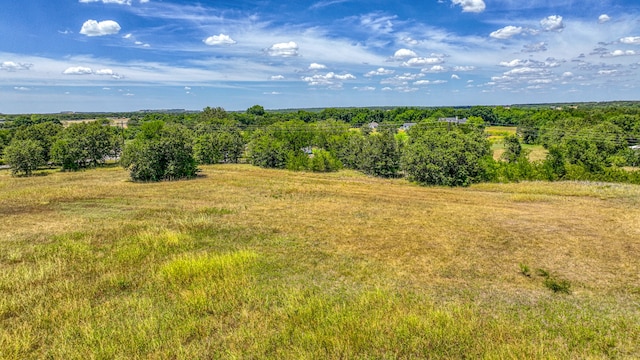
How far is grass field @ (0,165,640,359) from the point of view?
7.80 metres

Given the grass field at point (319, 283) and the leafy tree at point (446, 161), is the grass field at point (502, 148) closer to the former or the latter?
the leafy tree at point (446, 161)

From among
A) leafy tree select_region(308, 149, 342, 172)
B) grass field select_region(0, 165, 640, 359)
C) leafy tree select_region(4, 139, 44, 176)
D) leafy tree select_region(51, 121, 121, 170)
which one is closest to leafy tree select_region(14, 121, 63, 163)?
leafy tree select_region(51, 121, 121, 170)

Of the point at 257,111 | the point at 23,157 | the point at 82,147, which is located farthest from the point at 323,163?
the point at 257,111

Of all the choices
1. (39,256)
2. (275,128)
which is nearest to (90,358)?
(39,256)

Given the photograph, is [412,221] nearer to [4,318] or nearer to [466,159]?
[4,318]

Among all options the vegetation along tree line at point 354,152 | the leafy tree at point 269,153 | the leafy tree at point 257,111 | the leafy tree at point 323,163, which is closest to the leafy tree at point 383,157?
the vegetation along tree line at point 354,152

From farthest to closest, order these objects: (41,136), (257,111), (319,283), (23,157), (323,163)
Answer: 1. (257,111)
2. (41,136)
3. (323,163)
4. (23,157)
5. (319,283)

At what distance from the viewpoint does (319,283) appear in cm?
1130

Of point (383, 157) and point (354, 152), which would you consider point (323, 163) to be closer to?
point (354, 152)

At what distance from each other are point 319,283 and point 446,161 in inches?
1333

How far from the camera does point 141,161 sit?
39656 millimetres

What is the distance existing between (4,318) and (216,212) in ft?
46.2

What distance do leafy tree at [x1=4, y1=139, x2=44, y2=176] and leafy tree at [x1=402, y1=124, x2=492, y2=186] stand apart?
52921 mm

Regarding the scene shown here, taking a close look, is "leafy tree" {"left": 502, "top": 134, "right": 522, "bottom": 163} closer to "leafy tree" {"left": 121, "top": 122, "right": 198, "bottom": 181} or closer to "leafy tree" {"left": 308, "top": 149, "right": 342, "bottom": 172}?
"leafy tree" {"left": 308, "top": 149, "right": 342, "bottom": 172}
